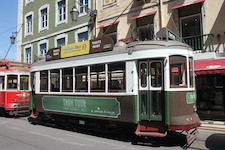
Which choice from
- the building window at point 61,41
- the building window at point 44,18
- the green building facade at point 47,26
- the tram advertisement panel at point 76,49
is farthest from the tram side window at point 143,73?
the building window at point 44,18

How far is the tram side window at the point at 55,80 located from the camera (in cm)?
837

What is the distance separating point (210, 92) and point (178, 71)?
4.93 m

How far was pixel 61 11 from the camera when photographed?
699 inches

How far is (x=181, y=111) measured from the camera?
5.81 metres

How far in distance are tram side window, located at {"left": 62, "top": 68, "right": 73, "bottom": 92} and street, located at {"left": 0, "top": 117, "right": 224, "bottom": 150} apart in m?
1.66

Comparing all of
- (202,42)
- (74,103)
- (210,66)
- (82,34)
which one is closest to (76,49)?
(74,103)

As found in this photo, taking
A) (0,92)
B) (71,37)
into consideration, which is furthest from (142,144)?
(71,37)

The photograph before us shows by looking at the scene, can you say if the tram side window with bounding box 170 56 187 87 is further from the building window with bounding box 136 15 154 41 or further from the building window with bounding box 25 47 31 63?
the building window with bounding box 25 47 31 63

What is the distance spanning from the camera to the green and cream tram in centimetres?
586

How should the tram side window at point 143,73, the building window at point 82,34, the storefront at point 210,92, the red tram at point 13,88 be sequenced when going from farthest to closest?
the building window at point 82,34
the red tram at point 13,88
the storefront at point 210,92
the tram side window at point 143,73

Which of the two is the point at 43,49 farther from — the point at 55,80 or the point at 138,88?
the point at 138,88

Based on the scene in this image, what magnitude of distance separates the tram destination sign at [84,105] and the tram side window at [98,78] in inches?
13.4

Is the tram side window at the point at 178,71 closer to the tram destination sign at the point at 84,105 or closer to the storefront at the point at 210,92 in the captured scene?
the tram destination sign at the point at 84,105

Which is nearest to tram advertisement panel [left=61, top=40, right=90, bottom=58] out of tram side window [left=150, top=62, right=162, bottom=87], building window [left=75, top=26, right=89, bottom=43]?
tram side window [left=150, top=62, right=162, bottom=87]
